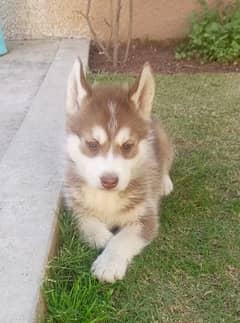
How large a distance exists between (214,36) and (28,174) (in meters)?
3.93

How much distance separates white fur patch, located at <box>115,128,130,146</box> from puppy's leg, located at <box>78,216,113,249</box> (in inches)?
21.1

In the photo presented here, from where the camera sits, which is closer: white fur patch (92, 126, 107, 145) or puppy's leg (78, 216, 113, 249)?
white fur patch (92, 126, 107, 145)

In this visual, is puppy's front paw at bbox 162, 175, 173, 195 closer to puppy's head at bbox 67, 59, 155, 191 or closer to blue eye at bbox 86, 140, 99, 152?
puppy's head at bbox 67, 59, 155, 191

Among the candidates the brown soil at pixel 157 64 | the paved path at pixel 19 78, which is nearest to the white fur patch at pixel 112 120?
the paved path at pixel 19 78

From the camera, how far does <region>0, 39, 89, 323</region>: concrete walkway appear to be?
8.41 ft

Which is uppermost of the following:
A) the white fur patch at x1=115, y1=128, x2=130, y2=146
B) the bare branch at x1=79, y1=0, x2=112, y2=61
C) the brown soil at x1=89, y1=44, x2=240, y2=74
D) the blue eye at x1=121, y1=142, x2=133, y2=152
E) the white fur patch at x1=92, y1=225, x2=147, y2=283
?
the white fur patch at x1=115, y1=128, x2=130, y2=146

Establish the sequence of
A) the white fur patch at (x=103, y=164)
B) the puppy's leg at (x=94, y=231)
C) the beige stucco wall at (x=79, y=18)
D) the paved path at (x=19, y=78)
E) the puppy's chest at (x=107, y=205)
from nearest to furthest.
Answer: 1. the white fur patch at (x=103, y=164)
2. the puppy's leg at (x=94, y=231)
3. the puppy's chest at (x=107, y=205)
4. the paved path at (x=19, y=78)
5. the beige stucco wall at (x=79, y=18)

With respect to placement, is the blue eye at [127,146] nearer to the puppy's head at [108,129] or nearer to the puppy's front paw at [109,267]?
the puppy's head at [108,129]

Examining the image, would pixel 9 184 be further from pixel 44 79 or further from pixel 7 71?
pixel 7 71

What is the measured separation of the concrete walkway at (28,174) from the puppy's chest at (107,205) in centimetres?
22

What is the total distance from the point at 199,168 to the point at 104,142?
4.38 feet

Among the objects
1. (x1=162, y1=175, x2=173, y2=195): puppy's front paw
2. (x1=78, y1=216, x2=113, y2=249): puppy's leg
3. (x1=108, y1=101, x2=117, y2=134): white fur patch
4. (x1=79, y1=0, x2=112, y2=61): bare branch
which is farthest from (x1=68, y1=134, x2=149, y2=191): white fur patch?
(x1=79, y1=0, x2=112, y2=61): bare branch

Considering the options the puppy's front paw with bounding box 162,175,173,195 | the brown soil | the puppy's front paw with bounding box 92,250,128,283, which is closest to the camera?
the puppy's front paw with bounding box 92,250,128,283

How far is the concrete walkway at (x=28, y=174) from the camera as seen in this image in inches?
101
